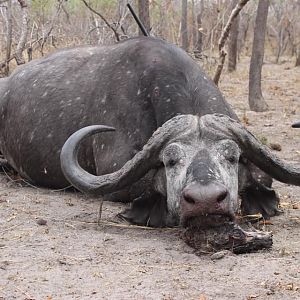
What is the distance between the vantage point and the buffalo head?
3.79 meters

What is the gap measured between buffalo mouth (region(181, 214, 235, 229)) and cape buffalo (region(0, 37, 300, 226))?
0.04 ft

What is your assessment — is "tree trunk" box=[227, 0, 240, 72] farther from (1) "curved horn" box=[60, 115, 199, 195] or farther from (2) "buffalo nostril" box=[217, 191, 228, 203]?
(2) "buffalo nostril" box=[217, 191, 228, 203]

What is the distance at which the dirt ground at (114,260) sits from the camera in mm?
3250

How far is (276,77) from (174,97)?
1280 cm

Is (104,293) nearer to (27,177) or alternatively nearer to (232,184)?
(232,184)

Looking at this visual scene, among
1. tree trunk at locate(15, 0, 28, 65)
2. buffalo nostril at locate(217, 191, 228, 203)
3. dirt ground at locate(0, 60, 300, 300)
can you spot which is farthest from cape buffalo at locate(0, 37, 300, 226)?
tree trunk at locate(15, 0, 28, 65)

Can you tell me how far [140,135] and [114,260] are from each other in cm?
164

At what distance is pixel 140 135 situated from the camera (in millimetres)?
5246

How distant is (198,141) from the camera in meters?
4.25

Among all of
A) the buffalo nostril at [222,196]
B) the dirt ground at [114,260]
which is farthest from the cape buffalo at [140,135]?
the dirt ground at [114,260]

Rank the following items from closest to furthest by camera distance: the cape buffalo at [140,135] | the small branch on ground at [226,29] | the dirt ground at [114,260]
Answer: the dirt ground at [114,260] → the cape buffalo at [140,135] → the small branch on ground at [226,29]

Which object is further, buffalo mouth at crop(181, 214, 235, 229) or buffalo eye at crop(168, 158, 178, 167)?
buffalo eye at crop(168, 158, 178, 167)

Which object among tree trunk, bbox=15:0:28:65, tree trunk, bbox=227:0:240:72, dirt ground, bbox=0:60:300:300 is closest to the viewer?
dirt ground, bbox=0:60:300:300

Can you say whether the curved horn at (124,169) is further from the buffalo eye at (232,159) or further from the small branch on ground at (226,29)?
the small branch on ground at (226,29)
